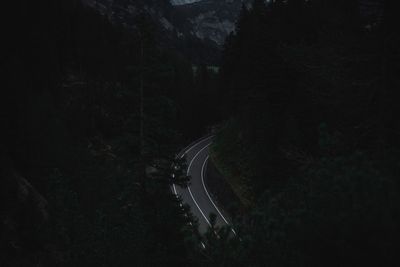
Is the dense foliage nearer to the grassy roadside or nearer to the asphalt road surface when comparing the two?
the asphalt road surface

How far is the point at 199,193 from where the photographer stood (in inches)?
1415

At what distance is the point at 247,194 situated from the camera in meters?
29.3

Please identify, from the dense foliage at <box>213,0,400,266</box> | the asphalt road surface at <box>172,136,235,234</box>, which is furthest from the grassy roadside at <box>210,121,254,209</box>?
the dense foliage at <box>213,0,400,266</box>

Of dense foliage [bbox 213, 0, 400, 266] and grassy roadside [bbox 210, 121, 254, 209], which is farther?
grassy roadside [bbox 210, 121, 254, 209]

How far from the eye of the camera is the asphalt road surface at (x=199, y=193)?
3032cm

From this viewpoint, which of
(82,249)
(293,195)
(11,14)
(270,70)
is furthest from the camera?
(11,14)

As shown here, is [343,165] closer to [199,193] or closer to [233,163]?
[233,163]

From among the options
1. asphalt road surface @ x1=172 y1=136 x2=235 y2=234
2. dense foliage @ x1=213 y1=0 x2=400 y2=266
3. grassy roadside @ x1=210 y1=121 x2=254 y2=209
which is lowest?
asphalt road surface @ x1=172 y1=136 x2=235 y2=234

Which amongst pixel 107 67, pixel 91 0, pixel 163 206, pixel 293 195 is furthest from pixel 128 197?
pixel 91 0

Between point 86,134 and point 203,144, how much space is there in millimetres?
16924

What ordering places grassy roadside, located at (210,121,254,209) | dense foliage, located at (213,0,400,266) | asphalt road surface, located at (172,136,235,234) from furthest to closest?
1. asphalt road surface, located at (172,136,235,234)
2. grassy roadside, located at (210,121,254,209)
3. dense foliage, located at (213,0,400,266)

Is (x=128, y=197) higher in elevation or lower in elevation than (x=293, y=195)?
lower

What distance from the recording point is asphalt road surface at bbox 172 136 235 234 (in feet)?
99.5

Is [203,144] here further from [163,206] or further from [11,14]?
[163,206]
